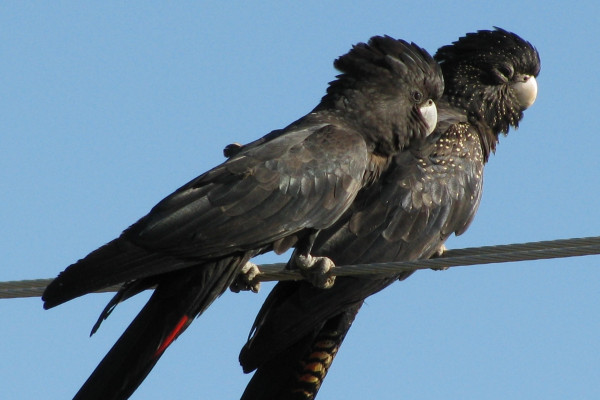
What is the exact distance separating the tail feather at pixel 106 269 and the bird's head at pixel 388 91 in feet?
6.08

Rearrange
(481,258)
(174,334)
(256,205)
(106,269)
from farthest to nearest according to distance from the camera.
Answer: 1. (256,205)
2. (174,334)
3. (106,269)
4. (481,258)

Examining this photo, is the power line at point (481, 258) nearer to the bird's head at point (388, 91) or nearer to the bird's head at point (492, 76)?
the bird's head at point (388, 91)

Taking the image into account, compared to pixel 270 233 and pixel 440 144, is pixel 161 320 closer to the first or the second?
pixel 270 233

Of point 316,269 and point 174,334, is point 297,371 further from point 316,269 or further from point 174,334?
point 174,334

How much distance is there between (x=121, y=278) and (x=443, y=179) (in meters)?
2.62

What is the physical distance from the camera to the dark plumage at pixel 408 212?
686 cm

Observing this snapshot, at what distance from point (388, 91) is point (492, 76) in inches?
45.4

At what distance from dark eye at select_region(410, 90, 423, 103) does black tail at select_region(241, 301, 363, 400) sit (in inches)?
51.9

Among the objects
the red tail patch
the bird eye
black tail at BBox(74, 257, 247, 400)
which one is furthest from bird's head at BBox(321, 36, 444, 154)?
the red tail patch

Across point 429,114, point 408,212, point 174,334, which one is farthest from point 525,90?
point 174,334

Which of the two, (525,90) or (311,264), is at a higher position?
(525,90)

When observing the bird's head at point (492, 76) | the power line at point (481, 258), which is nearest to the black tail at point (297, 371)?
the power line at point (481, 258)

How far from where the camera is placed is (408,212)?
750cm

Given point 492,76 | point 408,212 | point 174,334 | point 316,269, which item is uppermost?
point 492,76
